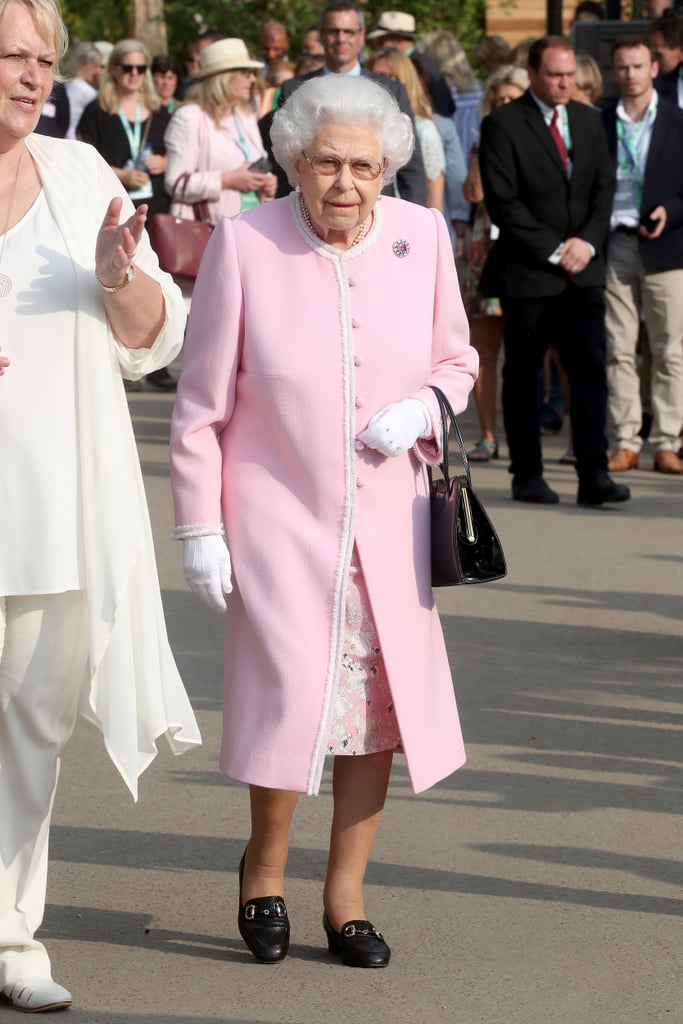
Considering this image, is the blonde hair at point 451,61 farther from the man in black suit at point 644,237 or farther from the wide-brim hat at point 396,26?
the man in black suit at point 644,237

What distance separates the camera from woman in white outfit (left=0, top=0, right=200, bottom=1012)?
144 inches

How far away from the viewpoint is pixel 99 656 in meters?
3.77

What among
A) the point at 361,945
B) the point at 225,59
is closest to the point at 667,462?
the point at 225,59

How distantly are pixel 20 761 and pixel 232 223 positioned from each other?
1.20 metres

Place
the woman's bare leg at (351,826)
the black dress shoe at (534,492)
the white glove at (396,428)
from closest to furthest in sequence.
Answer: the white glove at (396,428)
the woman's bare leg at (351,826)
the black dress shoe at (534,492)

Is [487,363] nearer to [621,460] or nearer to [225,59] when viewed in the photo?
[621,460]

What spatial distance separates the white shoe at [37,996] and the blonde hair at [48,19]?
72.8 inches

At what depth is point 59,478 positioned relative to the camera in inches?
146

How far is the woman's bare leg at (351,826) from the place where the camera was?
410cm

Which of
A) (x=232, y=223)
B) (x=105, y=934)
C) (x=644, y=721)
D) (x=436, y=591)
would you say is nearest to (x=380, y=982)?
(x=105, y=934)

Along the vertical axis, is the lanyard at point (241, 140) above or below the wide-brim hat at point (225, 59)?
below

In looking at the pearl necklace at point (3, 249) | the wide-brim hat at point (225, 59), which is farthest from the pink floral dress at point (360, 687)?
the wide-brim hat at point (225, 59)

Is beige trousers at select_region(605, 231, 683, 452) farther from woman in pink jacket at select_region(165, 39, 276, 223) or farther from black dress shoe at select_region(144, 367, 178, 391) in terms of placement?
black dress shoe at select_region(144, 367, 178, 391)

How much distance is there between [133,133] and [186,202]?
191cm
